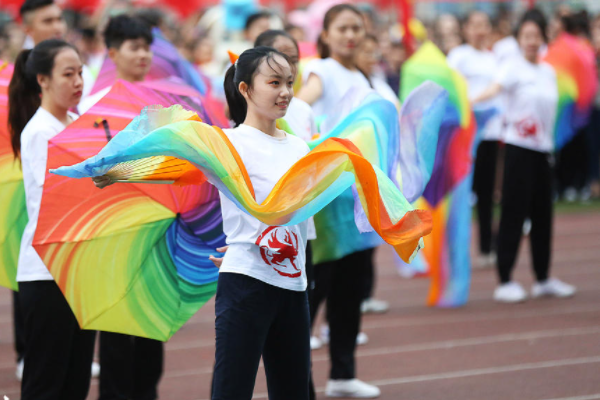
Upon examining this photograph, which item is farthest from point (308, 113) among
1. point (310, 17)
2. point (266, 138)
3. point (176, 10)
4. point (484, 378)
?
point (176, 10)

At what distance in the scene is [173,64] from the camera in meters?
6.21

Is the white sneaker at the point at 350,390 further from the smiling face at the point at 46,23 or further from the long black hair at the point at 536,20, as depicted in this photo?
the long black hair at the point at 536,20

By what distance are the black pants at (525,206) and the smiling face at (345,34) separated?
2643 mm

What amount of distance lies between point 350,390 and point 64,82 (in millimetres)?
2400

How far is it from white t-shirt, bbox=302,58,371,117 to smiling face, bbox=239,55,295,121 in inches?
71.0

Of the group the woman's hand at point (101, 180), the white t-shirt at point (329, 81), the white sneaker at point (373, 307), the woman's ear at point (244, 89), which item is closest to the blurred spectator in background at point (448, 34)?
the white sneaker at point (373, 307)

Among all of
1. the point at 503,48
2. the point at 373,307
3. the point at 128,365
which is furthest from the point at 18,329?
the point at 503,48

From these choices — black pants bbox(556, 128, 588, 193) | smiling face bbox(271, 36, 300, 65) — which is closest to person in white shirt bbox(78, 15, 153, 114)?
smiling face bbox(271, 36, 300, 65)

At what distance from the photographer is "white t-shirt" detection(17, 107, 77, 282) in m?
4.33

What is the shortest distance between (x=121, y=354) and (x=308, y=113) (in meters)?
1.61

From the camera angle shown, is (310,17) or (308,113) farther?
(310,17)

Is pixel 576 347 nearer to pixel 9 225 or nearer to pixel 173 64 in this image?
pixel 173 64

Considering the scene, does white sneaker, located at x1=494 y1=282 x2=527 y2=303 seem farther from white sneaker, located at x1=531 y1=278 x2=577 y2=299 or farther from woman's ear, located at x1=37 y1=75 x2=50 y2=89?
woman's ear, located at x1=37 y1=75 x2=50 y2=89

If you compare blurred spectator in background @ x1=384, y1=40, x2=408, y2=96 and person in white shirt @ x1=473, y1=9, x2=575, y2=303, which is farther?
blurred spectator in background @ x1=384, y1=40, x2=408, y2=96
